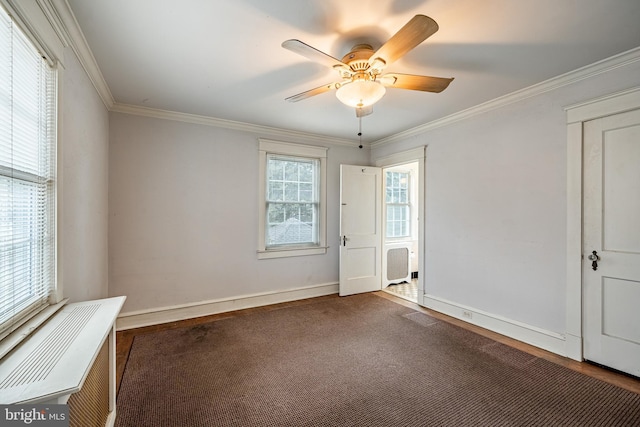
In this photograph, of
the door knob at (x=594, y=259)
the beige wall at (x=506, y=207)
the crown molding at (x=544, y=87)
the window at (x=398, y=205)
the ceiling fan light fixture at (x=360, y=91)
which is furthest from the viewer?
the window at (x=398, y=205)

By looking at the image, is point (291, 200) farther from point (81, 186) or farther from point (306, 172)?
point (81, 186)

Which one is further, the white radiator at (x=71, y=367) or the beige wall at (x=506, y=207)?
the beige wall at (x=506, y=207)

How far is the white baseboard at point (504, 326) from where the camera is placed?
102 inches

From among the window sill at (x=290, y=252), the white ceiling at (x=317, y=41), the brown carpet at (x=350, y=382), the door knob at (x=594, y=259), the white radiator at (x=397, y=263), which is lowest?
the brown carpet at (x=350, y=382)

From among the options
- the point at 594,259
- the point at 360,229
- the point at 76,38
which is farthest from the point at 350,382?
the point at 76,38

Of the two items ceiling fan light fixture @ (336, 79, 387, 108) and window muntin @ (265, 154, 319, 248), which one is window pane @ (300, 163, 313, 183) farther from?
ceiling fan light fixture @ (336, 79, 387, 108)

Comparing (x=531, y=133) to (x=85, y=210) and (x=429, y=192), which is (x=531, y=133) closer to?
(x=429, y=192)

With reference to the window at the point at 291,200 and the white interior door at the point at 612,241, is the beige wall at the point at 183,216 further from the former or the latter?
the white interior door at the point at 612,241

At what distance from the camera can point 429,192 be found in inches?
150

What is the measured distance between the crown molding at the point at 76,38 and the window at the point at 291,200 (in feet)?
6.14

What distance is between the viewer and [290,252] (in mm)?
4156

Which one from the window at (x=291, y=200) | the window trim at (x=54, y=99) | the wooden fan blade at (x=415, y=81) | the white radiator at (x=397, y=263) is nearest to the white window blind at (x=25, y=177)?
the window trim at (x=54, y=99)

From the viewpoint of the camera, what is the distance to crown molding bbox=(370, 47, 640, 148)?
217cm

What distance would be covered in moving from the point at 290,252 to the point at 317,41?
2841 millimetres
